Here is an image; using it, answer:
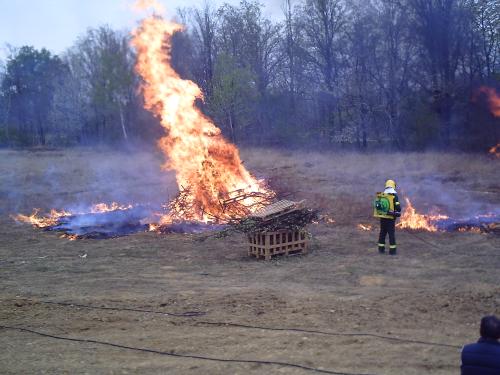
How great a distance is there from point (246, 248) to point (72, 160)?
2614 centimetres

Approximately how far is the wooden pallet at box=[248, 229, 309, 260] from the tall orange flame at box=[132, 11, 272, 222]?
437 cm

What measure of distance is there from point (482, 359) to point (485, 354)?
5 centimetres

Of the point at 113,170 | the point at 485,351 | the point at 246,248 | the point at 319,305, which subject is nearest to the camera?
the point at 485,351

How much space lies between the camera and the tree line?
29.1m

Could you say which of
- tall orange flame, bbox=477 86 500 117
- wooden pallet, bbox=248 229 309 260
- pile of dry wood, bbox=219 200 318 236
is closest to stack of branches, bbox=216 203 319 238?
pile of dry wood, bbox=219 200 318 236

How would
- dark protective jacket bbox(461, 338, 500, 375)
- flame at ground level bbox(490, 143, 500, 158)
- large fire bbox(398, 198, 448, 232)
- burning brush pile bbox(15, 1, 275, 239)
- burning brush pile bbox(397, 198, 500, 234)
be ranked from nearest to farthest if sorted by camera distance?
dark protective jacket bbox(461, 338, 500, 375)
burning brush pile bbox(397, 198, 500, 234)
large fire bbox(398, 198, 448, 232)
burning brush pile bbox(15, 1, 275, 239)
flame at ground level bbox(490, 143, 500, 158)

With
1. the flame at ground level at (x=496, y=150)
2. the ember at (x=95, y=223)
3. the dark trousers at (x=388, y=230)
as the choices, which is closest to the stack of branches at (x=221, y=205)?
the ember at (x=95, y=223)

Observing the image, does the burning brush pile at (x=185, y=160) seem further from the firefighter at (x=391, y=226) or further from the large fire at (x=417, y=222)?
the firefighter at (x=391, y=226)

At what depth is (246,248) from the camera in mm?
Answer: 12805

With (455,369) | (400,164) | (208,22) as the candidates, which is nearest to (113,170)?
(208,22)

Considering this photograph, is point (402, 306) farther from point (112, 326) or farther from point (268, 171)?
point (268, 171)

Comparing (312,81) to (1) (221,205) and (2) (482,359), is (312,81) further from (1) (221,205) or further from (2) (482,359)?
(2) (482,359)

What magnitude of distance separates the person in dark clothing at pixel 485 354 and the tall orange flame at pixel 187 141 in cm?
1231

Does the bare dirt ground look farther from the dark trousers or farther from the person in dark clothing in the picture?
the person in dark clothing
